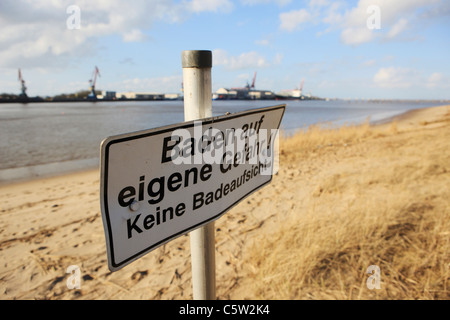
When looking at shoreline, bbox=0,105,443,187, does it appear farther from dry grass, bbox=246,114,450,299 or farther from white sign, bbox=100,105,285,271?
white sign, bbox=100,105,285,271

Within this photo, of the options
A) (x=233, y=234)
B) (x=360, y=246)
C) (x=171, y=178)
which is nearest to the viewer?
(x=171, y=178)

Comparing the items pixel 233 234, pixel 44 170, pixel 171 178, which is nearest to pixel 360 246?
pixel 233 234

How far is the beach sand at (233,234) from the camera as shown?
2.40m

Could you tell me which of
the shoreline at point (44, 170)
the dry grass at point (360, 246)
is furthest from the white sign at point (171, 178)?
the shoreline at point (44, 170)

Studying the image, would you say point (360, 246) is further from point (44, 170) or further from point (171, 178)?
point (44, 170)

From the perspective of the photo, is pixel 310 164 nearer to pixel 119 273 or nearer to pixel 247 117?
pixel 119 273

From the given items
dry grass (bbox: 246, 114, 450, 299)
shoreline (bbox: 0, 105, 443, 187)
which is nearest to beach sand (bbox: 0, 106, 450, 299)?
dry grass (bbox: 246, 114, 450, 299)

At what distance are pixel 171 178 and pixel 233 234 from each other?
8.72ft

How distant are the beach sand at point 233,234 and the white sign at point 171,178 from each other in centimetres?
161

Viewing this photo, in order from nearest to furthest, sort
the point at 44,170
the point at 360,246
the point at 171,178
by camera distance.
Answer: the point at 171,178, the point at 360,246, the point at 44,170

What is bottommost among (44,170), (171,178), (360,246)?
(44,170)

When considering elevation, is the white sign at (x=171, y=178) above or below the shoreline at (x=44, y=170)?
above

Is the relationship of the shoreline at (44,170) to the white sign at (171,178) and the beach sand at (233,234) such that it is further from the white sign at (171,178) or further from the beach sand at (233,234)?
the white sign at (171,178)

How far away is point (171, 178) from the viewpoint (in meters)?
0.91
